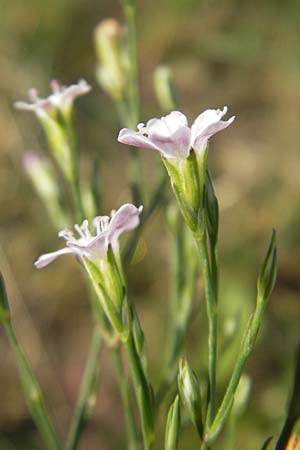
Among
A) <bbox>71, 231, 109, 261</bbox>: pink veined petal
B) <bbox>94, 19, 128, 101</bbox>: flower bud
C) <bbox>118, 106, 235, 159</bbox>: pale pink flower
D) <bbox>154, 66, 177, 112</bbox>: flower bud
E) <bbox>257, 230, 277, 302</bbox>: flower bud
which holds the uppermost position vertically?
<bbox>94, 19, 128, 101</bbox>: flower bud

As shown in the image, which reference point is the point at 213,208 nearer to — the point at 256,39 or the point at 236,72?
the point at 256,39

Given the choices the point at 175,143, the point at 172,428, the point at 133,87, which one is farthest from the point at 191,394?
the point at 133,87

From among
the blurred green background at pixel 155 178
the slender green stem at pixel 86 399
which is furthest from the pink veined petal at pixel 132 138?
the blurred green background at pixel 155 178

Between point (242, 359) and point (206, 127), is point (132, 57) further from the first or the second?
point (242, 359)

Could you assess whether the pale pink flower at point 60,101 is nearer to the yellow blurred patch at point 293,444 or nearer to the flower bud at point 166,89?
the flower bud at point 166,89

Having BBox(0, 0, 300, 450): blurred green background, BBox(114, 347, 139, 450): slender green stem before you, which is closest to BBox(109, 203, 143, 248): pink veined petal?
BBox(114, 347, 139, 450): slender green stem

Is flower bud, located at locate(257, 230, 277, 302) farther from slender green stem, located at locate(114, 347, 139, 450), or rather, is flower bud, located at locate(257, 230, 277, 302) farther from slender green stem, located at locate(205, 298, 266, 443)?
slender green stem, located at locate(114, 347, 139, 450)

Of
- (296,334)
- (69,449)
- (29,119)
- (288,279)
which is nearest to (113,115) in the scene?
(29,119)
